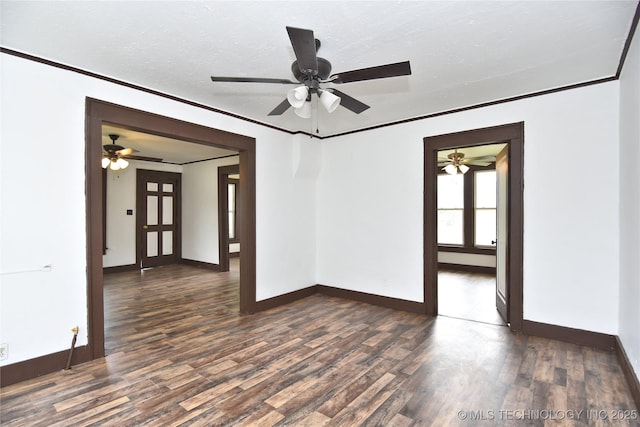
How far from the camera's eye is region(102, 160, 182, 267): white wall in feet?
23.5

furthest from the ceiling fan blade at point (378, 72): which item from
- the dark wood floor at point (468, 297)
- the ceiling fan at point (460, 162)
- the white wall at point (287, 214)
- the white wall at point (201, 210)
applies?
the white wall at point (201, 210)

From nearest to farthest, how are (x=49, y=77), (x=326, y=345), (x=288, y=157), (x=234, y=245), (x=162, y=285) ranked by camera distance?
(x=49, y=77)
(x=326, y=345)
(x=288, y=157)
(x=162, y=285)
(x=234, y=245)

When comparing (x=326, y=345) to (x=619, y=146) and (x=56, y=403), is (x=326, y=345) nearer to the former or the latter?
(x=56, y=403)

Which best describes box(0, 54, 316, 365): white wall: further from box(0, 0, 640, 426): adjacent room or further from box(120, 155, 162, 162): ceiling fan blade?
box(120, 155, 162, 162): ceiling fan blade

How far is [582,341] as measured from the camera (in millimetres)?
3271

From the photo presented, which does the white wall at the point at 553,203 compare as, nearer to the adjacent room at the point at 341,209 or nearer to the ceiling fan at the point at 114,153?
the adjacent room at the point at 341,209

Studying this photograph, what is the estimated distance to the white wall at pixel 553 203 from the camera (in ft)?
10.4

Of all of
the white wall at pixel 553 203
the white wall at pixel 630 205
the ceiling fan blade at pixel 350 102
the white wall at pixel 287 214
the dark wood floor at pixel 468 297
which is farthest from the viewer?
the white wall at pixel 287 214

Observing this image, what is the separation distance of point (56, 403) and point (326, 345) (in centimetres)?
219

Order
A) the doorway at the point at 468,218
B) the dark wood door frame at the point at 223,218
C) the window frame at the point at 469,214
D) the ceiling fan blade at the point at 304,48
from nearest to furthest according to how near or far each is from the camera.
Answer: the ceiling fan blade at the point at 304,48 < the doorway at the point at 468,218 < the dark wood door frame at the point at 223,218 < the window frame at the point at 469,214

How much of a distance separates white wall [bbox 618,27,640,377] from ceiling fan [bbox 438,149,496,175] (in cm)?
319

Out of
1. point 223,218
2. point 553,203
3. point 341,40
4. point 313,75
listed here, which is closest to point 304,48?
point 313,75

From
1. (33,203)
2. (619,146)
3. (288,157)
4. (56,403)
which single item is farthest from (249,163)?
(619,146)

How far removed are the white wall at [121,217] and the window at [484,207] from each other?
26.2 ft
